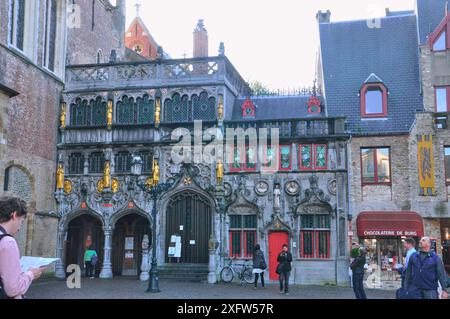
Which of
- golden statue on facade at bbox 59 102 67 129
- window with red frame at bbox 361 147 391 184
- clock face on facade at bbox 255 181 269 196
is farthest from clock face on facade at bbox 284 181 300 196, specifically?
golden statue on facade at bbox 59 102 67 129

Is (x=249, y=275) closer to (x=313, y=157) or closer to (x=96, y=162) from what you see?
(x=313, y=157)

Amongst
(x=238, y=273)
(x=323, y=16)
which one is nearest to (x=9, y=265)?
(x=238, y=273)

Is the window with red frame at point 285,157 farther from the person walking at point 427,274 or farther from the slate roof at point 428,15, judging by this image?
the person walking at point 427,274

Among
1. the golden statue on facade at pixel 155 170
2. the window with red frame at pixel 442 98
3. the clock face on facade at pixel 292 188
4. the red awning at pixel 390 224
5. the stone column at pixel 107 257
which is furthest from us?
the golden statue on facade at pixel 155 170

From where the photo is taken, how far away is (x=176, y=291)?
755 inches

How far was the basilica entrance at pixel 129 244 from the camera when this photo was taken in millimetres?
26656

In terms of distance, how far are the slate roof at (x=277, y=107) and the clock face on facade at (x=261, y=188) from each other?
3608mm

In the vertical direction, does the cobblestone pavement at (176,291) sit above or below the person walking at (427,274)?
below

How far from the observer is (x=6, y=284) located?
4.35 meters

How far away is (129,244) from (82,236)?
2.48 m

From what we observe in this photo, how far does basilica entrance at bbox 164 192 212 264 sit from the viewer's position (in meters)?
24.9

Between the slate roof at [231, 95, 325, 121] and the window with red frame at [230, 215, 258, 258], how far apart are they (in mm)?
5025

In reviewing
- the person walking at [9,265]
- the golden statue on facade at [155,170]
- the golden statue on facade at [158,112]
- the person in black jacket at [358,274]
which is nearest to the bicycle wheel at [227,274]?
the golden statue on facade at [155,170]

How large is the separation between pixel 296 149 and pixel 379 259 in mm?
5930
